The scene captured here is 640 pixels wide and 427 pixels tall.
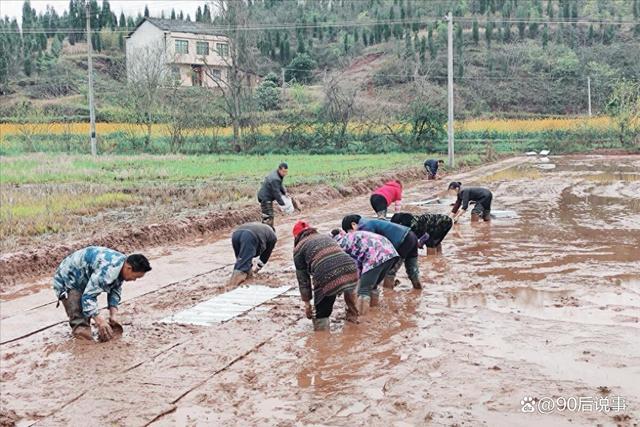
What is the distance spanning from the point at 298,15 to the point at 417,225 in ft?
327

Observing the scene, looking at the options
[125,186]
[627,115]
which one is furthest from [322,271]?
[627,115]

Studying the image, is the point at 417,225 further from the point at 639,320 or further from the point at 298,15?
the point at 298,15

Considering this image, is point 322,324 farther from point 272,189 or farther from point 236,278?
point 272,189

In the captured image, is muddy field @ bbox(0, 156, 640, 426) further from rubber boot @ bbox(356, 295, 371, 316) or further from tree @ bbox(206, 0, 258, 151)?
tree @ bbox(206, 0, 258, 151)

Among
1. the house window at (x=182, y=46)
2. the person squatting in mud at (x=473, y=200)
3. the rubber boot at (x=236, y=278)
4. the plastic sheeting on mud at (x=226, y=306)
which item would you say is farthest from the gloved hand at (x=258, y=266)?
the house window at (x=182, y=46)

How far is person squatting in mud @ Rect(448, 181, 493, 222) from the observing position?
564 inches

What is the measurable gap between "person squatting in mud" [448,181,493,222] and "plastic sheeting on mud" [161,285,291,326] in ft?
18.2

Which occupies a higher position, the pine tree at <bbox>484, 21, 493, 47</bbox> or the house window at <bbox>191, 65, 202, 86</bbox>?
the pine tree at <bbox>484, 21, 493, 47</bbox>

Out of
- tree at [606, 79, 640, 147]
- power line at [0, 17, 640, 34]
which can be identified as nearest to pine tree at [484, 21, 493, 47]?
power line at [0, 17, 640, 34]

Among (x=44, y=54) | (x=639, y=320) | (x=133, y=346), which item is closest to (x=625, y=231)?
(x=639, y=320)

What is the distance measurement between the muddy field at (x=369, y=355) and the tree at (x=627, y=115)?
3484 cm

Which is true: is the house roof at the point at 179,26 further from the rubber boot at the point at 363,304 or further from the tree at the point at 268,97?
the rubber boot at the point at 363,304

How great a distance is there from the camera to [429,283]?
984 cm

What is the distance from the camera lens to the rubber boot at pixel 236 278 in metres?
9.97
